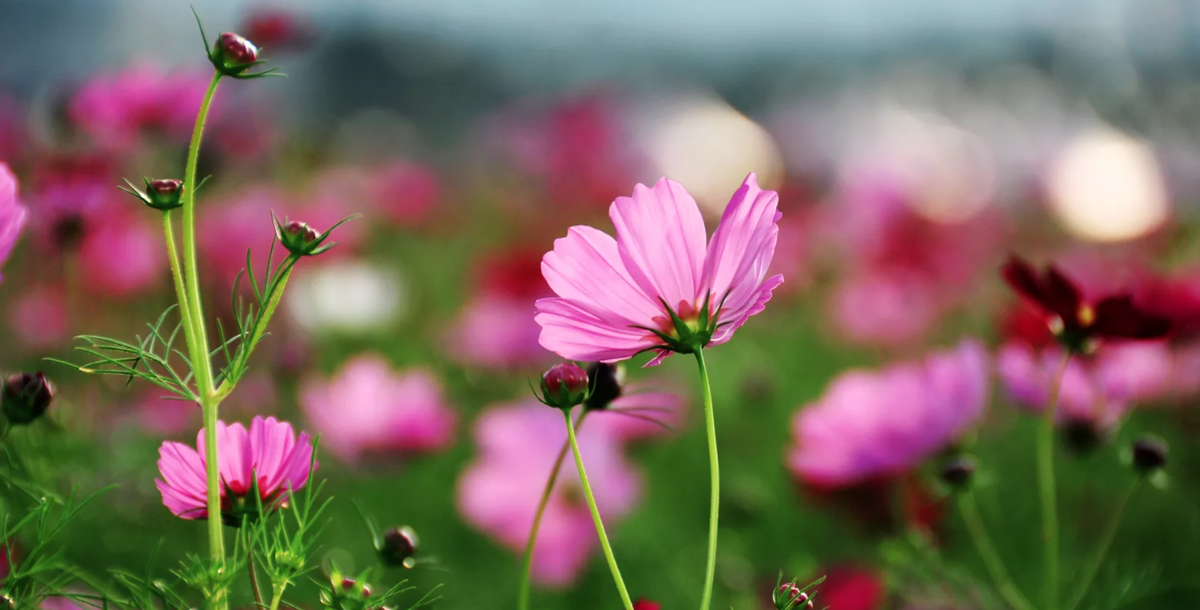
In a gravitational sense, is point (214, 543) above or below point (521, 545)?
above

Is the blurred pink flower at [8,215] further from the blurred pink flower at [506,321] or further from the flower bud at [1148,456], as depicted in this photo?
the blurred pink flower at [506,321]

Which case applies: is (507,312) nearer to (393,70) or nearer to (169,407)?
(169,407)

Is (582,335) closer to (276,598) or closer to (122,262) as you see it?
(276,598)

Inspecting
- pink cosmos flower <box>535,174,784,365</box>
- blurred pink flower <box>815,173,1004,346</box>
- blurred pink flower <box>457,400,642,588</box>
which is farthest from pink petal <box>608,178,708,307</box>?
blurred pink flower <box>815,173,1004,346</box>

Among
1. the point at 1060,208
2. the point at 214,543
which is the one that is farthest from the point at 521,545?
the point at 1060,208

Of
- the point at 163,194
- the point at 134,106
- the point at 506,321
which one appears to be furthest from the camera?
the point at 506,321

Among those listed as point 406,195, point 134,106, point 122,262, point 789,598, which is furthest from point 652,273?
point 406,195
